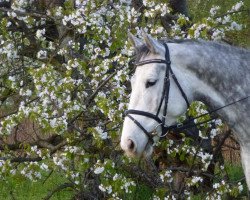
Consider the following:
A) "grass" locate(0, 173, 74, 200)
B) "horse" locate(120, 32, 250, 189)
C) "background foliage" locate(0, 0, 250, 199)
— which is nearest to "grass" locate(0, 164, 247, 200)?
"grass" locate(0, 173, 74, 200)

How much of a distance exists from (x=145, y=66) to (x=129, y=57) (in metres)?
1.78

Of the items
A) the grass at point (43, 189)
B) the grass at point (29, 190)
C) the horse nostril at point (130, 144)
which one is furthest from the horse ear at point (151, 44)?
the grass at point (29, 190)

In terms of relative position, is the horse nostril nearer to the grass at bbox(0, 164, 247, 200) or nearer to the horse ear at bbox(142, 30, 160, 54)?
the horse ear at bbox(142, 30, 160, 54)

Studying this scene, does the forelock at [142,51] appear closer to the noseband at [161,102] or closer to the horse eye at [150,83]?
the noseband at [161,102]

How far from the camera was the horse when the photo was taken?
421cm

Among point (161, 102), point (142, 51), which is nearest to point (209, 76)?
point (161, 102)

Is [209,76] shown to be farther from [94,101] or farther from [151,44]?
[94,101]

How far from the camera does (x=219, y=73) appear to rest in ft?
14.2

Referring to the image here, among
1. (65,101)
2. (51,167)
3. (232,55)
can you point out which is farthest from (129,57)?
(232,55)

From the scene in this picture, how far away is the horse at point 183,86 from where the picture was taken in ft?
13.8

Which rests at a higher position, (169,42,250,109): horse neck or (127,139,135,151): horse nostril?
(169,42,250,109): horse neck

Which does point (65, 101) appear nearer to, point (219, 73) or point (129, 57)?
point (129, 57)

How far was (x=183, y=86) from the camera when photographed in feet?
14.0

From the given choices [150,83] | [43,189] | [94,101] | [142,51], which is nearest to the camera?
[150,83]
